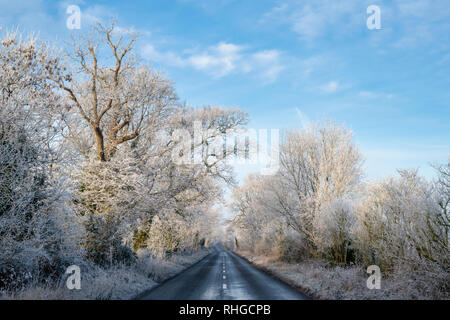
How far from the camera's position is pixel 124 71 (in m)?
15.7

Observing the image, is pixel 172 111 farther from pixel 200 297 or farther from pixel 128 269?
pixel 200 297

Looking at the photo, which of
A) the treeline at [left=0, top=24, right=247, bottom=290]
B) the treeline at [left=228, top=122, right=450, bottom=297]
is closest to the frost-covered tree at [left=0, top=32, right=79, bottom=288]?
the treeline at [left=0, top=24, right=247, bottom=290]

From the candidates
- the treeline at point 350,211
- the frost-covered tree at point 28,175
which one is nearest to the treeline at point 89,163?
the frost-covered tree at point 28,175

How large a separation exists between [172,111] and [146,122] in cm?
180

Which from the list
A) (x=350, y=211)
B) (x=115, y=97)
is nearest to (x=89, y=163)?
(x=115, y=97)

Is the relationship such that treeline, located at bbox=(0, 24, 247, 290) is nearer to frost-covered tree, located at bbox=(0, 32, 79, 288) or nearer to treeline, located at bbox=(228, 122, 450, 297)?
frost-covered tree, located at bbox=(0, 32, 79, 288)

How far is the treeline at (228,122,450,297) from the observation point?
8086 mm

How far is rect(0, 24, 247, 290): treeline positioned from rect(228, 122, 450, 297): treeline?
4.61 m

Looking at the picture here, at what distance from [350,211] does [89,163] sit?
11.9 meters

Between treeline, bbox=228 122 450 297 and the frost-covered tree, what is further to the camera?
Answer: treeline, bbox=228 122 450 297

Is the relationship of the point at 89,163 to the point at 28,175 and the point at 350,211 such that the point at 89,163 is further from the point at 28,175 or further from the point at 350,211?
the point at 350,211

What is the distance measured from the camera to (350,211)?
1380 centimetres
